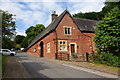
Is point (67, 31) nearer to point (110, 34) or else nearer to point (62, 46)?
point (62, 46)

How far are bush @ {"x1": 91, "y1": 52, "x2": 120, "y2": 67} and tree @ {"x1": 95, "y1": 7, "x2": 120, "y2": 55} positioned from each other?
2.45 ft

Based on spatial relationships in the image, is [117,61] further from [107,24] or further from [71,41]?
[71,41]

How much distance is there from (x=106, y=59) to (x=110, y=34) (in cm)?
259

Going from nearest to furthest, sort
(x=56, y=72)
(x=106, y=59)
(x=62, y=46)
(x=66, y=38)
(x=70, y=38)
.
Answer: (x=56, y=72) → (x=106, y=59) → (x=62, y=46) → (x=66, y=38) → (x=70, y=38)

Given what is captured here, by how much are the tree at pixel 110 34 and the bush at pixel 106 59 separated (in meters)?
0.75

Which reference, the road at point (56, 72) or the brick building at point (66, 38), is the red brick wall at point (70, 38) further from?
the road at point (56, 72)

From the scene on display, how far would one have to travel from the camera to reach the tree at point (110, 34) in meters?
11.4

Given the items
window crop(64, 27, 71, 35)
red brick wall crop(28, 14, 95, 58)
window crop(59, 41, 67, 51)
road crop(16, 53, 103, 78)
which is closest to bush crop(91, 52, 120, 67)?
road crop(16, 53, 103, 78)

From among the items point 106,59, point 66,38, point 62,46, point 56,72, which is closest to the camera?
point 56,72

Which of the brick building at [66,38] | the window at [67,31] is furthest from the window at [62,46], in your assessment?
the window at [67,31]

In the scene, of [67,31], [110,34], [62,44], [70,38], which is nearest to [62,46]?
[62,44]

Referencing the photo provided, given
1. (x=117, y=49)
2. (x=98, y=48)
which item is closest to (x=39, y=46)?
(x=98, y=48)

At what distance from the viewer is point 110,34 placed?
40.0 ft

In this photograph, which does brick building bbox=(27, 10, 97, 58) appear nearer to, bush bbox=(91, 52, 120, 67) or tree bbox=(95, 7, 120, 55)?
bush bbox=(91, 52, 120, 67)
